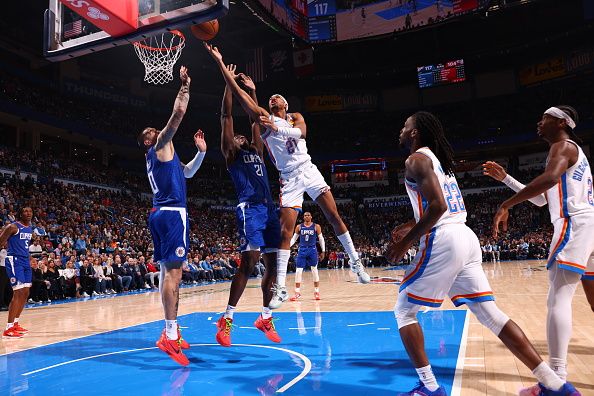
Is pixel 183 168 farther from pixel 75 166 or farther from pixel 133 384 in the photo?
pixel 75 166

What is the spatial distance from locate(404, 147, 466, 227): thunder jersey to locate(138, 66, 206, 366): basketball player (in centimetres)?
262

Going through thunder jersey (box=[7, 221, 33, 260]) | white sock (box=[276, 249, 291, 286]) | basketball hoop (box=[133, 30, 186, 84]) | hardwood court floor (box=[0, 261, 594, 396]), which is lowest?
hardwood court floor (box=[0, 261, 594, 396])

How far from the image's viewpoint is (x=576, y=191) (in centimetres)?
343

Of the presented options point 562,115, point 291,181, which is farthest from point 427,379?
point 291,181

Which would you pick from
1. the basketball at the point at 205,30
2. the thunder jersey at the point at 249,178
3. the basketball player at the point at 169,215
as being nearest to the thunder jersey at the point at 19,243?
the basketball player at the point at 169,215

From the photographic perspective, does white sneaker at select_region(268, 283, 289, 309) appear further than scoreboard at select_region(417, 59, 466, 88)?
No

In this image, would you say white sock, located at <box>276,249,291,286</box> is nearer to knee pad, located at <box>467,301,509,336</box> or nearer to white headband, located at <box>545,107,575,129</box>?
knee pad, located at <box>467,301,509,336</box>

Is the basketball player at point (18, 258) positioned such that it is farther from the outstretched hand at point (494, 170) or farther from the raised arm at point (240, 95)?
the outstretched hand at point (494, 170)

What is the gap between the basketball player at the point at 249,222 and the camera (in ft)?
16.7

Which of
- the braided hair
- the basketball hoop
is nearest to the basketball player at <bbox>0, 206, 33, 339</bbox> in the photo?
the basketball hoop

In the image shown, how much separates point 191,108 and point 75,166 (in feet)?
45.6

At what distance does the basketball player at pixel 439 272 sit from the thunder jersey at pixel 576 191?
90cm

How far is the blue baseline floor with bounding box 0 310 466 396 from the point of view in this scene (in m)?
3.74

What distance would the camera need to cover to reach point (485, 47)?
3556cm
